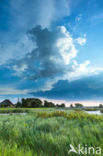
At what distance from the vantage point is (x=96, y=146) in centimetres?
161

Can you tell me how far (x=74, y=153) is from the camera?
1479 millimetres

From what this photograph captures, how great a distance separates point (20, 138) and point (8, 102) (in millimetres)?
49445

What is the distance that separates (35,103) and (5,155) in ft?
134

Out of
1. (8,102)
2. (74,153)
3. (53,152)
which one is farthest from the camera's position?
(8,102)

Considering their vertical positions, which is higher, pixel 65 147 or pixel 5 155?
pixel 5 155

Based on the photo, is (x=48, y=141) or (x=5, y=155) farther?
(x=48, y=141)

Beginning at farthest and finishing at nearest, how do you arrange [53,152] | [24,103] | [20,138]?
[24,103] < [20,138] < [53,152]

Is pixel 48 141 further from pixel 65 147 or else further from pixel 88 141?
pixel 88 141

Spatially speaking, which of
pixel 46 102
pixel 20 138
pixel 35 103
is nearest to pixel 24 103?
pixel 35 103

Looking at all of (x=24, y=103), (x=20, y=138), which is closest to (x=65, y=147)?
(x=20, y=138)

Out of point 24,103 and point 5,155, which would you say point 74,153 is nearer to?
point 5,155

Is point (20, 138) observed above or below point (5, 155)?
below

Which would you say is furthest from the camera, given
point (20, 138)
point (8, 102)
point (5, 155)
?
point (8, 102)

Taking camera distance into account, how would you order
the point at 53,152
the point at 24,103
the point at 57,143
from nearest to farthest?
1. the point at 53,152
2. the point at 57,143
3. the point at 24,103
